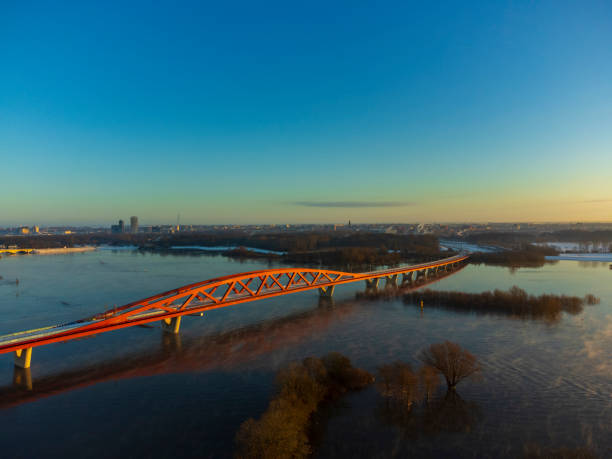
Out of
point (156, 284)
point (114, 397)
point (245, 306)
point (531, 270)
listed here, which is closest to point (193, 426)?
point (114, 397)

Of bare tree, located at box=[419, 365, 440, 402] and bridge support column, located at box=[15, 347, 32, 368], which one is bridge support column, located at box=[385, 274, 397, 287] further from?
bridge support column, located at box=[15, 347, 32, 368]

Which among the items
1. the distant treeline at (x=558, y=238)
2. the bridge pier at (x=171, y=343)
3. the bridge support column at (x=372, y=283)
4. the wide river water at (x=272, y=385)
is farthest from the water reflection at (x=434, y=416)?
the distant treeline at (x=558, y=238)

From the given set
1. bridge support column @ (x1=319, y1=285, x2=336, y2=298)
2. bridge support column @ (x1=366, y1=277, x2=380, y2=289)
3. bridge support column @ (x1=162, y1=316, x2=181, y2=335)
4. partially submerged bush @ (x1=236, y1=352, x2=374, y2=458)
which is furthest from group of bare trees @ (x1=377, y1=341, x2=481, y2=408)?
bridge support column @ (x1=366, y1=277, x2=380, y2=289)

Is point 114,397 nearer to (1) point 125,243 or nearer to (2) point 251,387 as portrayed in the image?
(2) point 251,387

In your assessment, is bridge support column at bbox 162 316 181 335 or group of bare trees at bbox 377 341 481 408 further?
bridge support column at bbox 162 316 181 335

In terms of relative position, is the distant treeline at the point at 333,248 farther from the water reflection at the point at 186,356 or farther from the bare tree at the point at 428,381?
the bare tree at the point at 428,381

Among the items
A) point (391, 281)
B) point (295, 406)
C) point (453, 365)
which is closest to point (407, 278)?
point (391, 281)
